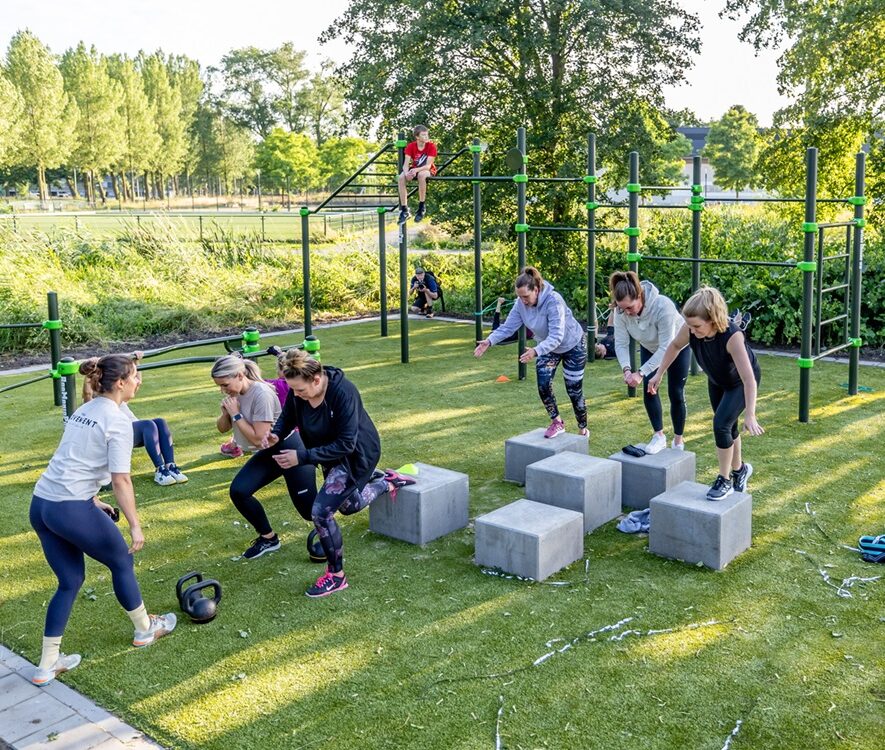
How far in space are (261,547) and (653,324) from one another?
3.52 metres

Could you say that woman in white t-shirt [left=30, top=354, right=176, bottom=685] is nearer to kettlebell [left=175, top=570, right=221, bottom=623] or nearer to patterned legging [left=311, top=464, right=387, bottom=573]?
kettlebell [left=175, top=570, right=221, bottom=623]

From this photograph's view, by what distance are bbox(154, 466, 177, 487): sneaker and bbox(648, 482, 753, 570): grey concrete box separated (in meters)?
4.01

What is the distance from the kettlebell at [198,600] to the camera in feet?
16.2

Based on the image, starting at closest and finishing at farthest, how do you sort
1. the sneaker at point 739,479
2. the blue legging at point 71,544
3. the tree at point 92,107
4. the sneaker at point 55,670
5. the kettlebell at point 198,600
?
the blue legging at point 71,544 → the sneaker at point 55,670 → the kettlebell at point 198,600 → the sneaker at point 739,479 → the tree at point 92,107

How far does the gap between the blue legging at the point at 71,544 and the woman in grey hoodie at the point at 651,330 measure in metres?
4.07

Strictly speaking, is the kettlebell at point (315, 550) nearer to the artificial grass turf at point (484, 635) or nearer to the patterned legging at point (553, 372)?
the artificial grass turf at point (484, 635)

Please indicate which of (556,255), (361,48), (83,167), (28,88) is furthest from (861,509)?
(83,167)

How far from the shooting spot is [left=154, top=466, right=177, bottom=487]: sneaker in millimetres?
7496

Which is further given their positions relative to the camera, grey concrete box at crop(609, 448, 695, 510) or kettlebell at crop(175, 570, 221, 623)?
grey concrete box at crop(609, 448, 695, 510)

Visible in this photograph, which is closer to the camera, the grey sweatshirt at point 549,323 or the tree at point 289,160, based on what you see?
the grey sweatshirt at point 549,323

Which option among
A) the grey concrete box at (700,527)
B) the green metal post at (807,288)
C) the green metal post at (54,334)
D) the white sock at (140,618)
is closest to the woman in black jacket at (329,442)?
the white sock at (140,618)

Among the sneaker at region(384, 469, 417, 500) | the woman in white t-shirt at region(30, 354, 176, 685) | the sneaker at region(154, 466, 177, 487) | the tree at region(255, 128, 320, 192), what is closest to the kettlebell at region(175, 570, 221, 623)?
the woman in white t-shirt at region(30, 354, 176, 685)

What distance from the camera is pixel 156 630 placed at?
4.80 metres

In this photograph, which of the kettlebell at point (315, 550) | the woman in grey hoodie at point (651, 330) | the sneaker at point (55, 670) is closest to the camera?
the sneaker at point (55, 670)
